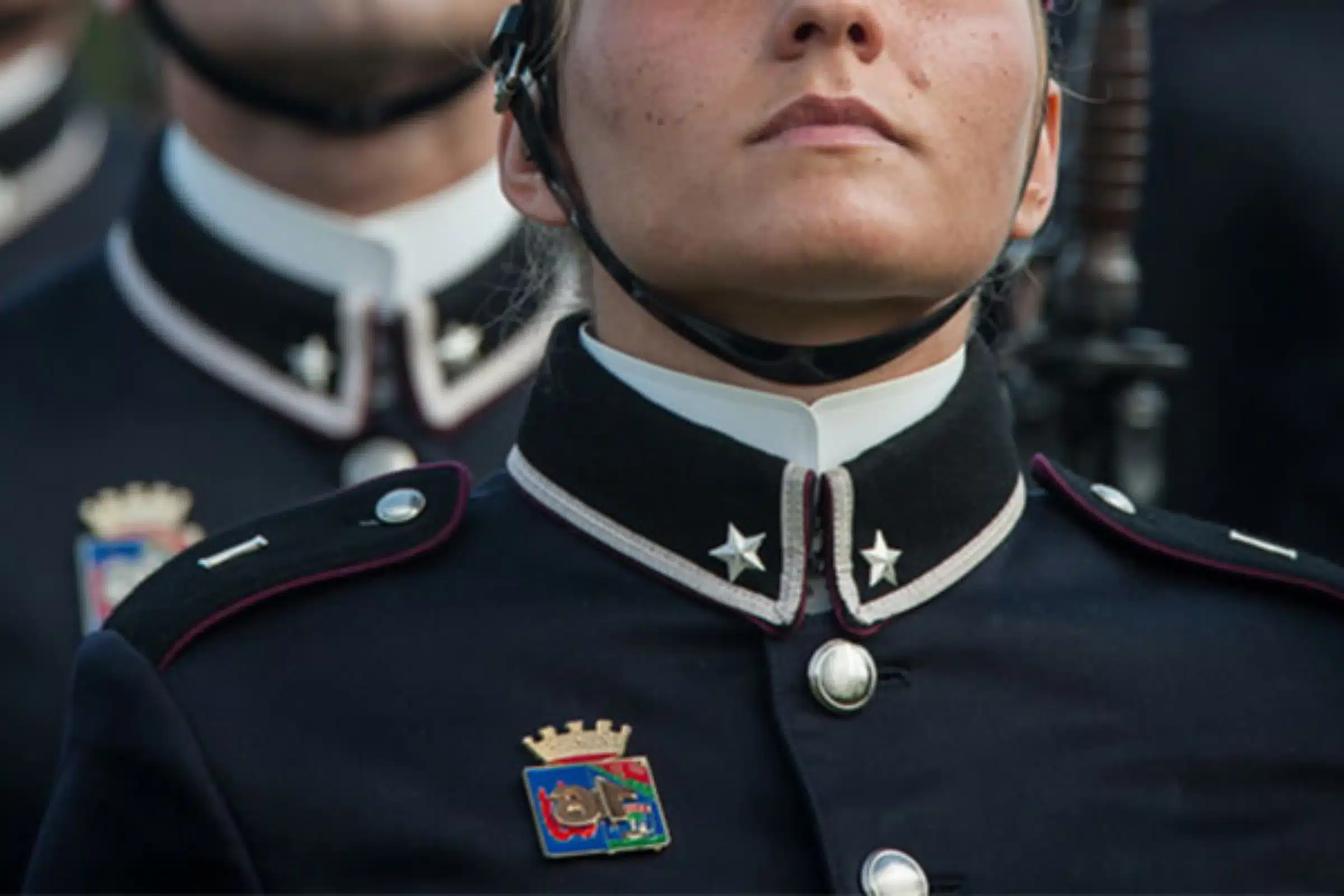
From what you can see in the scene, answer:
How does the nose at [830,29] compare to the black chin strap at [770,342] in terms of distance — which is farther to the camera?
the black chin strap at [770,342]

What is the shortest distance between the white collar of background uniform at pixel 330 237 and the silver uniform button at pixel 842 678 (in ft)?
6.76

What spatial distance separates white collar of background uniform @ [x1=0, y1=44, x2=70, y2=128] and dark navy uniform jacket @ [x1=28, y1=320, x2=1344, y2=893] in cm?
425

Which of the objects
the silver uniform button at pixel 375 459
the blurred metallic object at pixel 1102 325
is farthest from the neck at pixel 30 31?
the blurred metallic object at pixel 1102 325

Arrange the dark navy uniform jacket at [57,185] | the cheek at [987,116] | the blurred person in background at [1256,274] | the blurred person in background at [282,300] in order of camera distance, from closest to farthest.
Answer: the cheek at [987,116]
the blurred person in background at [282,300]
the blurred person in background at [1256,274]
the dark navy uniform jacket at [57,185]

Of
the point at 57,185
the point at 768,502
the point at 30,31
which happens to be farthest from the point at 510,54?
the point at 57,185

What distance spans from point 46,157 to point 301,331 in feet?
8.67

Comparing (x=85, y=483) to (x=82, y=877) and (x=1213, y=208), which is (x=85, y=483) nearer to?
(x=82, y=877)

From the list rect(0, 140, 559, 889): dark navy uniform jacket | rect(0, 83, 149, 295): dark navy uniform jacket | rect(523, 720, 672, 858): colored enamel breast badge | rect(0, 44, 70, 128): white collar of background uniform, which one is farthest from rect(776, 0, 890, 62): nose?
rect(0, 44, 70, 128): white collar of background uniform

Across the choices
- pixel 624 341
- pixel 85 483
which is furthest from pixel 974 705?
pixel 85 483

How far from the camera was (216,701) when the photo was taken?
3.61 m

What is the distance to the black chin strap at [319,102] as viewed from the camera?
5.57m

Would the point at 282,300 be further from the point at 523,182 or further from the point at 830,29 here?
the point at 830,29

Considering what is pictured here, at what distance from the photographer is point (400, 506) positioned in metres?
3.83

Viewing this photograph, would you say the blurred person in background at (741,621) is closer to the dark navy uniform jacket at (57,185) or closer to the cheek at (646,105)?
the cheek at (646,105)
